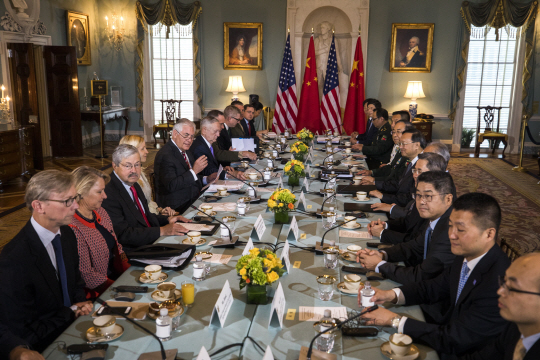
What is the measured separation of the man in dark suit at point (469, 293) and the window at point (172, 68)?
9716 mm

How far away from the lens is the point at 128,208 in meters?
3.52

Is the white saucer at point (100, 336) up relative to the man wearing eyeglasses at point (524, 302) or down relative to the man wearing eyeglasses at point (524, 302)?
down

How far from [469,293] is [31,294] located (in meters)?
2.10

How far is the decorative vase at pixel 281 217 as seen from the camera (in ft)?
11.6

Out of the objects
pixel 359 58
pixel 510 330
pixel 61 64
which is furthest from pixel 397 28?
pixel 510 330

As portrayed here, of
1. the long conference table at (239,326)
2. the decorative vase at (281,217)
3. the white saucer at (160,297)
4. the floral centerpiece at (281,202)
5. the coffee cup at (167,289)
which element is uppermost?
the floral centerpiece at (281,202)

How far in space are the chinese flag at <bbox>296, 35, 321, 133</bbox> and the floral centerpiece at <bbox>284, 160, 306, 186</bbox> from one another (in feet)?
20.9

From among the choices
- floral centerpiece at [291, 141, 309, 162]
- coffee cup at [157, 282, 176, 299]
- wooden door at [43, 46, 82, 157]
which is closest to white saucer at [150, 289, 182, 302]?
coffee cup at [157, 282, 176, 299]

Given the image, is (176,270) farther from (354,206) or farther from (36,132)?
(36,132)

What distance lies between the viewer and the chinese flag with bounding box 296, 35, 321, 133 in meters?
10.7

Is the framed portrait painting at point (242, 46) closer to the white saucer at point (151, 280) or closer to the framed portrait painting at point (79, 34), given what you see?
the framed portrait painting at point (79, 34)

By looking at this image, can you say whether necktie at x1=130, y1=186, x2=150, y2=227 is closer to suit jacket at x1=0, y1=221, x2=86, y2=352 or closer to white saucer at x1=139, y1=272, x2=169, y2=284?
white saucer at x1=139, y1=272, x2=169, y2=284

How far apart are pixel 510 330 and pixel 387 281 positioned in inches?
35.2

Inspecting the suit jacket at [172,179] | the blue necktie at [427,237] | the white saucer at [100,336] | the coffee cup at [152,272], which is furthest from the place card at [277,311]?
the suit jacket at [172,179]
